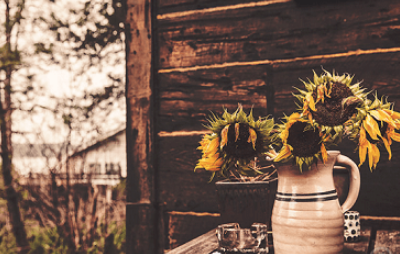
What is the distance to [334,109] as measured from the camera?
71 centimetres

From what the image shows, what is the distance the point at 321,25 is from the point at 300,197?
33.1 inches

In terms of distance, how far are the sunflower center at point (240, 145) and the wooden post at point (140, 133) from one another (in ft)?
2.73

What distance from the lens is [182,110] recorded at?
1537 millimetres

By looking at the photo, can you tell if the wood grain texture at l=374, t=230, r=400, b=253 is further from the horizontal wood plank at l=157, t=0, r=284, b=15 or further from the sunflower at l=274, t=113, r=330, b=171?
the horizontal wood plank at l=157, t=0, r=284, b=15

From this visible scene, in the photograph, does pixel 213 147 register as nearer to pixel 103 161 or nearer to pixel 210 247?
pixel 210 247

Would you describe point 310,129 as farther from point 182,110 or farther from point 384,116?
point 182,110

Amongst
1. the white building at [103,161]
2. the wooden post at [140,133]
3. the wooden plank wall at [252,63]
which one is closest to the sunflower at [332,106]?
the wooden plank wall at [252,63]

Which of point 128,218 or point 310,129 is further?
point 128,218

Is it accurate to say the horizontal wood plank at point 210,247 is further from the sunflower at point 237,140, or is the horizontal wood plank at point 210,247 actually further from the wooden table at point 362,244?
the sunflower at point 237,140

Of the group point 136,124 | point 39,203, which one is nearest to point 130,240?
point 136,124

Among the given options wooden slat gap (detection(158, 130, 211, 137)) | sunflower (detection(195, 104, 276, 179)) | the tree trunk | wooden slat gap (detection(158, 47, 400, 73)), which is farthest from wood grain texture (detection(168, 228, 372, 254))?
the tree trunk

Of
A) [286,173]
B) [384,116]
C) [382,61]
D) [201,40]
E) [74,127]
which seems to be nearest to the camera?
[384,116]

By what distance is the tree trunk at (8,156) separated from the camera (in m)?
2.42

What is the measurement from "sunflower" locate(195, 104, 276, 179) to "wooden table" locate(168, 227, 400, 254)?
0.27 meters
